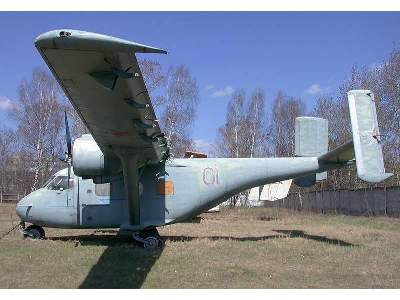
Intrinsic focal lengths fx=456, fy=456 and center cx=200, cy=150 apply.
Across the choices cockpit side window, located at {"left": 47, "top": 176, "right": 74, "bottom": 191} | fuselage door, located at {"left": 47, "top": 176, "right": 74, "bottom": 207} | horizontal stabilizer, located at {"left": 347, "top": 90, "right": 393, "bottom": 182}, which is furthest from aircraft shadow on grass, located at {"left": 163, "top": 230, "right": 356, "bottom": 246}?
cockpit side window, located at {"left": 47, "top": 176, "right": 74, "bottom": 191}

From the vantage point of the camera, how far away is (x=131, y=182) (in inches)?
483

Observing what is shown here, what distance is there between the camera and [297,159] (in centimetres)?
1426

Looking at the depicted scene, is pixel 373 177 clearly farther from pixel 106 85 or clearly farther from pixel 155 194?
pixel 106 85

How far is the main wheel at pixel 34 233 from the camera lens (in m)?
13.9

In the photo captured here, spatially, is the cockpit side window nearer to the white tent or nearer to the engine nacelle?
the engine nacelle

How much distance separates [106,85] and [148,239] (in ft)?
23.4

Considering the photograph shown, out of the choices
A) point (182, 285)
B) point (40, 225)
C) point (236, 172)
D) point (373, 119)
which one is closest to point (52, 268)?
point (182, 285)

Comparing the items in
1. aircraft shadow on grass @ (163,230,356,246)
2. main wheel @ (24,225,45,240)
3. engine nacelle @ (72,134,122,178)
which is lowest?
aircraft shadow on grass @ (163,230,356,246)

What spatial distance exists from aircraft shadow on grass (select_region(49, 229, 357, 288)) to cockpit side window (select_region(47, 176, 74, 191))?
159cm

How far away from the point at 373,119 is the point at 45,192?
9.69m

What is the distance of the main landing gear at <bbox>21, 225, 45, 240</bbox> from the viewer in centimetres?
1388

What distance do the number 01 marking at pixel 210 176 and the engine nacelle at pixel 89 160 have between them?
9.46 feet

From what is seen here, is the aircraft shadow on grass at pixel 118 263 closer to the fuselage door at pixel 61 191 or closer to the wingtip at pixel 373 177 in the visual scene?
the fuselage door at pixel 61 191

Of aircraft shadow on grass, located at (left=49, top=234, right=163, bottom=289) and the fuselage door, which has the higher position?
the fuselage door
